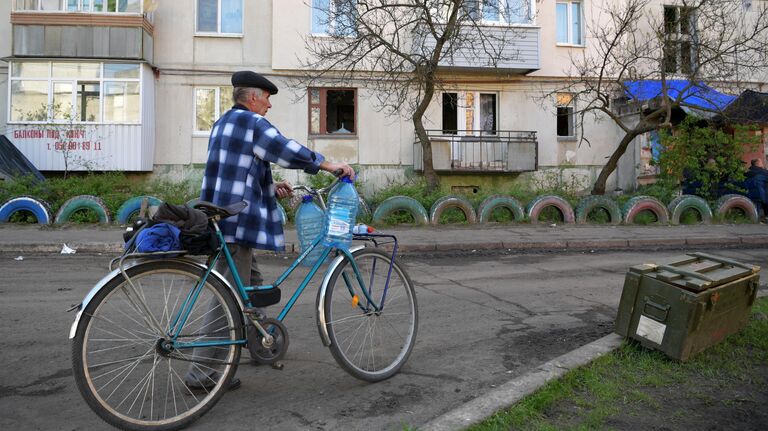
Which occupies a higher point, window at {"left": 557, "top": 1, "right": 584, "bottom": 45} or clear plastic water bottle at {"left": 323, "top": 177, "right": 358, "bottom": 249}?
window at {"left": 557, "top": 1, "right": 584, "bottom": 45}

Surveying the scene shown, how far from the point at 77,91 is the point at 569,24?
17.8 meters

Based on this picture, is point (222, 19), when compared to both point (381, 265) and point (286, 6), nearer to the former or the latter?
point (286, 6)

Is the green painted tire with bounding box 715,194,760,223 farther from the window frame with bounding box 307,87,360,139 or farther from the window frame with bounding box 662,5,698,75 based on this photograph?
the window frame with bounding box 307,87,360,139

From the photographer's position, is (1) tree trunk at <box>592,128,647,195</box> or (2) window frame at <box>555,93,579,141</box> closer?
(1) tree trunk at <box>592,128,647,195</box>

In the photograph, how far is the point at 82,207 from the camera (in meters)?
12.8

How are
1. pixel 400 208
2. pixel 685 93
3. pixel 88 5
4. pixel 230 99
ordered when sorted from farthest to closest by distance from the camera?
1. pixel 230 99
2. pixel 88 5
3. pixel 685 93
4. pixel 400 208

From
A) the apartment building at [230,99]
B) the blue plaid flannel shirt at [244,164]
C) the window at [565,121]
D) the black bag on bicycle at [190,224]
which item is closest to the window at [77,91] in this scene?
the apartment building at [230,99]

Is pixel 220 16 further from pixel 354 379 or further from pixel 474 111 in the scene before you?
pixel 354 379

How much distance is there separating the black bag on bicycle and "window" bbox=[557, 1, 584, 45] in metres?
21.1

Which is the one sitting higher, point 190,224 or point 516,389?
point 190,224

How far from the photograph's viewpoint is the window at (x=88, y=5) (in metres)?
17.8

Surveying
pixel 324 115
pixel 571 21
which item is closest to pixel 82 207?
pixel 324 115

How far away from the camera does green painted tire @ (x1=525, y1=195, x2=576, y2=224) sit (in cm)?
1409

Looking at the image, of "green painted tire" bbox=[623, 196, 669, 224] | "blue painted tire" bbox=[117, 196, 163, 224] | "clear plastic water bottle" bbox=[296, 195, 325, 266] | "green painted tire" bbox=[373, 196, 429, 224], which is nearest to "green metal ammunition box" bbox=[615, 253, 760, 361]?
"clear plastic water bottle" bbox=[296, 195, 325, 266]
